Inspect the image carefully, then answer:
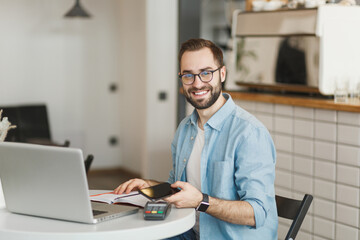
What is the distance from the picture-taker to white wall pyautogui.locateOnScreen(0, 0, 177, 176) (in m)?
4.99

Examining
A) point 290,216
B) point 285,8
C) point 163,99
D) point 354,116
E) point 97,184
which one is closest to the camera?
point 290,216

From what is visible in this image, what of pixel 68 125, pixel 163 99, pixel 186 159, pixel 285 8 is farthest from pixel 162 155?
pixel 186 159

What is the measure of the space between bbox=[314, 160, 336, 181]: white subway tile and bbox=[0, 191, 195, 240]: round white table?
1.38 m

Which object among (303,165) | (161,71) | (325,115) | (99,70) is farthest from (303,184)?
(99,70)

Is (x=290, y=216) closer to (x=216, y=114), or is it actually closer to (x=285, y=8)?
(x=216, y=114)

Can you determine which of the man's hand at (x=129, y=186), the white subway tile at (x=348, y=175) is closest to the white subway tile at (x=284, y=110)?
the white subway tile at (x=348, y=175)

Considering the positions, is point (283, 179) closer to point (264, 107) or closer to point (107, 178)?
point (264, 107)

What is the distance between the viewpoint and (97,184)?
5383 millimetres

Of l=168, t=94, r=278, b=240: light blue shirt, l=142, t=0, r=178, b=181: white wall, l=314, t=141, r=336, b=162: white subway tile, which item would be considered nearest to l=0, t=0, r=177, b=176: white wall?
l=142, t=0, r=178, b=181: white wall

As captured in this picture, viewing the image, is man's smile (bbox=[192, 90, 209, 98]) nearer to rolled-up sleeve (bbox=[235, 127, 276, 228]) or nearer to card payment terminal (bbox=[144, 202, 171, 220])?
rolled-up sleeve (bbox=[235, 127, 276, 228])

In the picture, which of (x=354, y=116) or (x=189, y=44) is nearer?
(x=189, y=44)

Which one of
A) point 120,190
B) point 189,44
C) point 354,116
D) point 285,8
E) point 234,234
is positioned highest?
point 285,8

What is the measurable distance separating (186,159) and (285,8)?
4.99ft

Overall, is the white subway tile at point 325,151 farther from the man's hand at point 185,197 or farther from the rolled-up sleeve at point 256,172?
the man's hand at point 185,197
